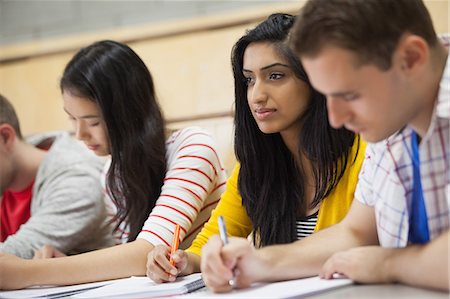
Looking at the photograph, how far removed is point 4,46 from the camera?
8.83 feet

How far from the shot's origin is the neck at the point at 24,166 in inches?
83.2

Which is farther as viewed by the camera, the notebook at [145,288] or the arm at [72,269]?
the arm at [72,269]

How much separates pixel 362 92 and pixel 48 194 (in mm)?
1274

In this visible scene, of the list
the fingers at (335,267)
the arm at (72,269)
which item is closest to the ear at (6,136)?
the arm at (72,269)

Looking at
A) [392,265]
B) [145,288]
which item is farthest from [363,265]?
[145,288]

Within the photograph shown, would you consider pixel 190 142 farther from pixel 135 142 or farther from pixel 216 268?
pixel 216 268

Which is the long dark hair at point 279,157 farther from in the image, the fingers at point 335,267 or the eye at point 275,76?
the fingers at point 335,267

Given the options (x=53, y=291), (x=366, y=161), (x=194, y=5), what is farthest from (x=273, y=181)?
(x=194, y=5)

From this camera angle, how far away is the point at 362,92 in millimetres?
870

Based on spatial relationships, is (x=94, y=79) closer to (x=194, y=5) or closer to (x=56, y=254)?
(x=56, y=254)

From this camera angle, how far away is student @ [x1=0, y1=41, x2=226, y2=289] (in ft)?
5.29

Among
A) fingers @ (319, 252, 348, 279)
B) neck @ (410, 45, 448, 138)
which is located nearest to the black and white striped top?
fingers @ (319, 252, 348, 279)

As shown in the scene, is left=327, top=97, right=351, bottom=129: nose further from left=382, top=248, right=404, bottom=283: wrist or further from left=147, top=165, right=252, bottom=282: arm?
left=147, top=165, right=252, bottom=282: arm

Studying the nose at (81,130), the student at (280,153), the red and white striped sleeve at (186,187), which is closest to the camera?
the student at (280,153)
